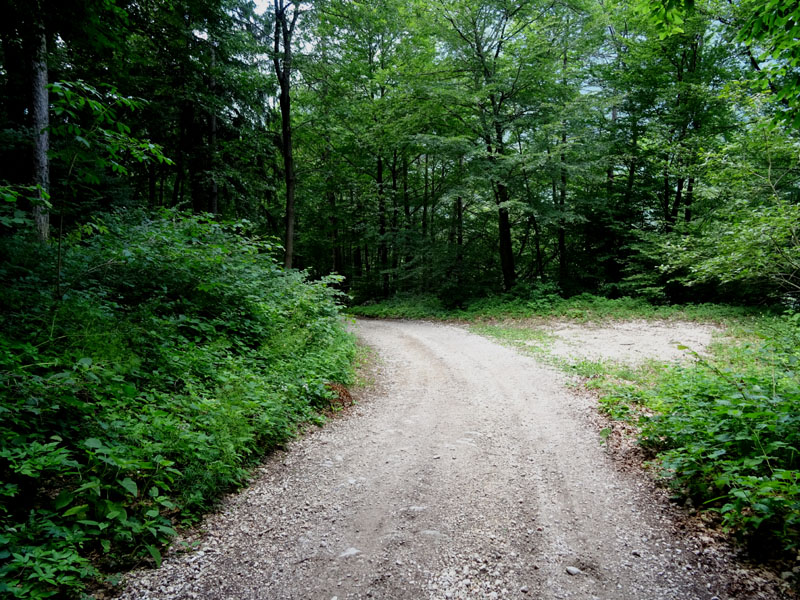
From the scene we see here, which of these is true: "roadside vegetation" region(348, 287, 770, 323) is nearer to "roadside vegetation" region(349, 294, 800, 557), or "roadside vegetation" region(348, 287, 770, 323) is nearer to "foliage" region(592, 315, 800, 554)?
"roadside vegetation" region(349, 294, 800, 557)

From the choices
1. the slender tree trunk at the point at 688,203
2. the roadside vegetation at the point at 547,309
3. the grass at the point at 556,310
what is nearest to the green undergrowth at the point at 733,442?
the grass at the point at 556,310

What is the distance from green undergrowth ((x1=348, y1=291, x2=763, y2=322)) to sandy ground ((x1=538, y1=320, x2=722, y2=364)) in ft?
3.29

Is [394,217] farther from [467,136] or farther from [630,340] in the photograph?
[630,340]

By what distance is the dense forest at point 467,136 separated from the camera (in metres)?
8.85

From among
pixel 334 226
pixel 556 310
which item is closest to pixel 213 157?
pixel 334 226

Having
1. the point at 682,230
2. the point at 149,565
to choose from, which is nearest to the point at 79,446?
the point at 149,565

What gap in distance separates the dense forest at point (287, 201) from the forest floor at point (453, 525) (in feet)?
1.36

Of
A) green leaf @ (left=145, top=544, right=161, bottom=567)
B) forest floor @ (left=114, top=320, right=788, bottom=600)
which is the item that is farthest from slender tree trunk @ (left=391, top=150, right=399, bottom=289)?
green leaf @ (left=145, top=544, right=161, bottom=567)

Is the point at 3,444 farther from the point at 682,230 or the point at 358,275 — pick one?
the point at 358,275

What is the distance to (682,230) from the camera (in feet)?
47.4

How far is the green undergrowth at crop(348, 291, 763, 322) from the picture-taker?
1316 centimetres

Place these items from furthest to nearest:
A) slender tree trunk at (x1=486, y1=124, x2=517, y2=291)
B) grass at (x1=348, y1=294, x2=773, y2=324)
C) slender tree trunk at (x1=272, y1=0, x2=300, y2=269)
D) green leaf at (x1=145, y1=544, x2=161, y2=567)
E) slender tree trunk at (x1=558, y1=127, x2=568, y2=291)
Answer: slender tree trunk at (x1=558, y1=127, x2=568, y2=291) < slender tree trunk at (x1=486, y1=124, x2=517, y2=291) < grass at (x1=348, y1=294, x2=773, y2=324) < slender tree trunk at (x1=272, y1=0, x2=300, y2=269) < green leaf at (x1=145, y1=544, x2=161, y2=567)

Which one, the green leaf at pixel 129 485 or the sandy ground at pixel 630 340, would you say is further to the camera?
the sandy ground at pixel 630 340

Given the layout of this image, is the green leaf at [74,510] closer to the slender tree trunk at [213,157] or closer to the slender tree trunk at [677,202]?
the slender tree trunk at [213,157]
